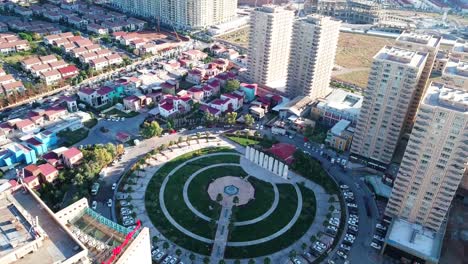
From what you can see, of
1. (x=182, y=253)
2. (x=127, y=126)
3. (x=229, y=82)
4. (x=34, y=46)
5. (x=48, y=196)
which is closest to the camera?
(x=182, y=253)

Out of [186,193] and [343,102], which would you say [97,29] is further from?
[186,193]

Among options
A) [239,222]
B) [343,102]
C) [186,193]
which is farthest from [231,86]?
[239,222]

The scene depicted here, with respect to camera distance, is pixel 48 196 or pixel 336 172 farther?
pixel 336 172

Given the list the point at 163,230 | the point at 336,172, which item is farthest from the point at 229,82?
the point at 163,230

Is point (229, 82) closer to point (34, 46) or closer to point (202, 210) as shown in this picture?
point (202, 210)

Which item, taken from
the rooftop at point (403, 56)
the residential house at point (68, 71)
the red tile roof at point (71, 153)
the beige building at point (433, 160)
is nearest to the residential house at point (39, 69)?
the residential house at point (68, 71)

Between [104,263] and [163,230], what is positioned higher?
[104,263]

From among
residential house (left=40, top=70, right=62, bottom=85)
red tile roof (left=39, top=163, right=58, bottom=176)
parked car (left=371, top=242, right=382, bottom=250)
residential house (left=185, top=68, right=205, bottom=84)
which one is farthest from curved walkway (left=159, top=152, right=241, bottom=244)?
residential house (left=40, top=70, right=62, bottom=85)
